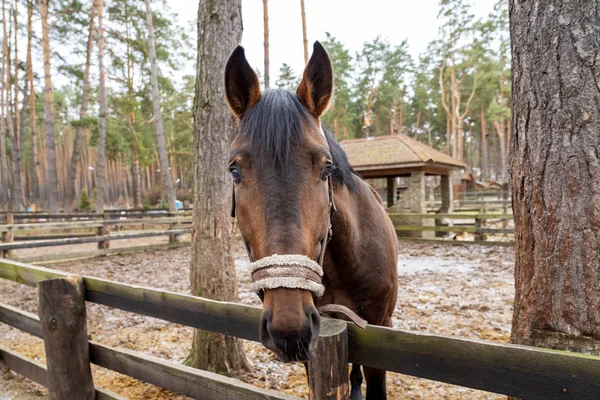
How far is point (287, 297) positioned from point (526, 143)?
1244 millimetres

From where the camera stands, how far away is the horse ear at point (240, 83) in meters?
1.74

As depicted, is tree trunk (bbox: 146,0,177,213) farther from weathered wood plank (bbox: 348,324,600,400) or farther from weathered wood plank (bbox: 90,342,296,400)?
weathered wood plank (bbox: 348,324,600,400)

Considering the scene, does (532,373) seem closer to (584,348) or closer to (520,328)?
(584,348)

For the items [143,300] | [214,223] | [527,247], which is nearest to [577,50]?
[527,247]

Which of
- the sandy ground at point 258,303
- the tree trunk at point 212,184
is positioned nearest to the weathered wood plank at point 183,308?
the tree trunk at point 212,184

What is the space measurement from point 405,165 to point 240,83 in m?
→ 12.7

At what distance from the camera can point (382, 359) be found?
1492 millimetres

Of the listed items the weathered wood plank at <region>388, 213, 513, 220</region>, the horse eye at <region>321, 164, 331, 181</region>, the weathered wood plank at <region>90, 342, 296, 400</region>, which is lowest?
the weathered wood plank at <region>90, 342, 296, 400</region>

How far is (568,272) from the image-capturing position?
138 cm

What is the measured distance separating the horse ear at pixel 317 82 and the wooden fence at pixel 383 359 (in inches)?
43.4

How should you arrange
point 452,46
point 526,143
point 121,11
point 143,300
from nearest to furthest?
1. point 526,143
2. point 143,300
3. point 121,11
4. point 452,46

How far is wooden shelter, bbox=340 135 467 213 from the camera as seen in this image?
13.9 meters

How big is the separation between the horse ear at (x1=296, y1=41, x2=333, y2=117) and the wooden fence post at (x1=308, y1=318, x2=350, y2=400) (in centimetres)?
106

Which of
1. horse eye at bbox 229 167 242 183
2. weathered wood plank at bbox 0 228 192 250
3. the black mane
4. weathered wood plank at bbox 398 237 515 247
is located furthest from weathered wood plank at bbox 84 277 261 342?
weathered wood plank at bbox 398 237 515 247
